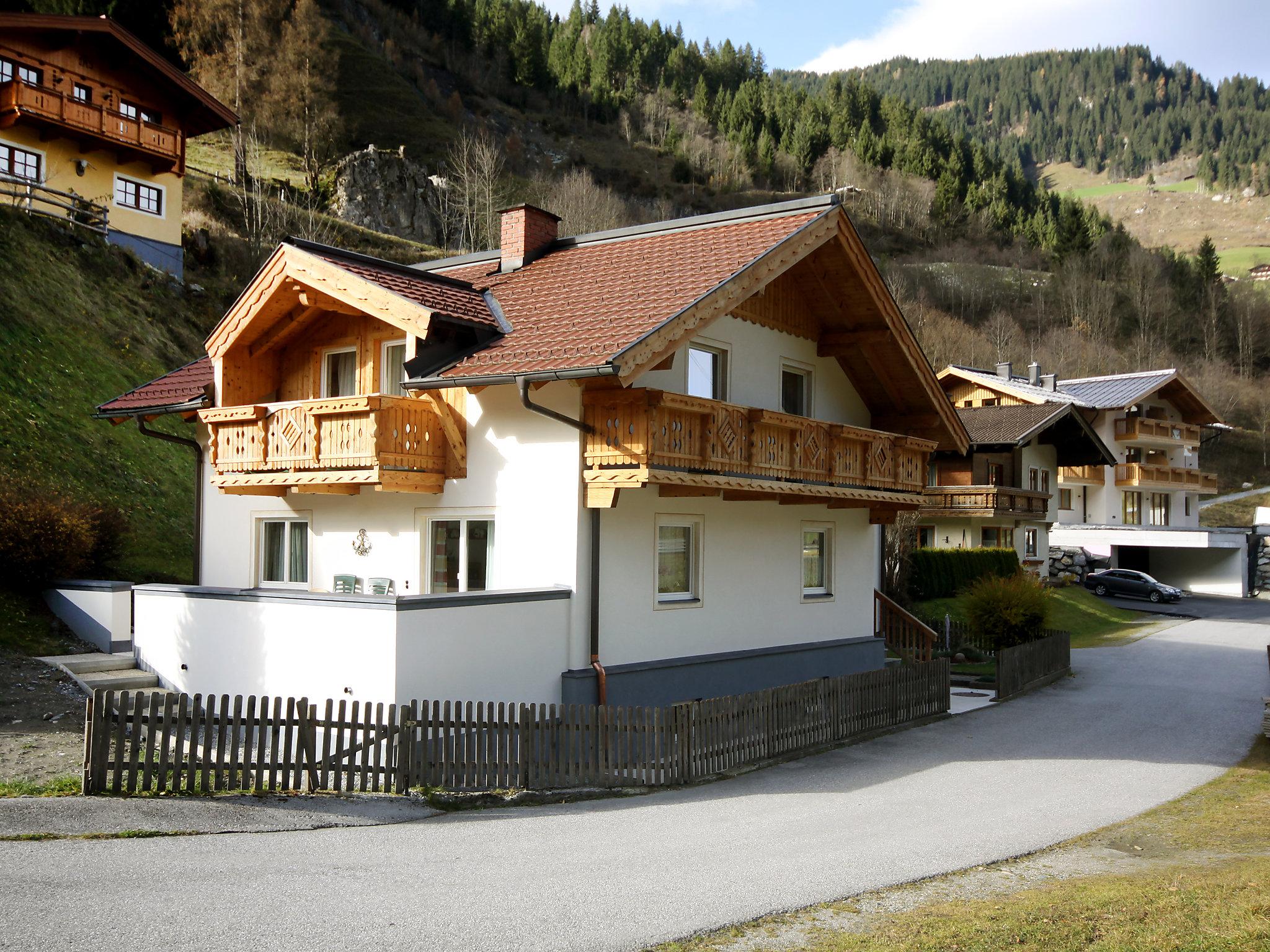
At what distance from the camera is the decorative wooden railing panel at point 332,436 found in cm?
1447

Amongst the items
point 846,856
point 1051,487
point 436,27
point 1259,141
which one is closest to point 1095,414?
point 1051,487

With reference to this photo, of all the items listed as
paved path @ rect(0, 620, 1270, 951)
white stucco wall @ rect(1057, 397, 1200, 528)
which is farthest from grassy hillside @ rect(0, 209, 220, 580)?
white stucco wall @ rect(1057, 397, 1200, 528)

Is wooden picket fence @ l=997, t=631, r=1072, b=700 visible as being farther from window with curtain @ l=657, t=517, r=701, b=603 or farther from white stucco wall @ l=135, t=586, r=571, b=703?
white stucco wall @ l=135, t=586, r=571, b=703

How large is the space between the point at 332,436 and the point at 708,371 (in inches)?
236

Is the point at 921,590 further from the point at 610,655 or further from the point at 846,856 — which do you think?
the point at 846,856

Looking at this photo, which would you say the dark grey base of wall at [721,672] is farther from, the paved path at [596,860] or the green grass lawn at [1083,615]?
the green grass lawn at [1083,615]

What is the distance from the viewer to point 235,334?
1638 cm

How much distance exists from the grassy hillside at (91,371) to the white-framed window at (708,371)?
36.9ft

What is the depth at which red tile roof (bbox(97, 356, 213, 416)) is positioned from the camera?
18.0 meters

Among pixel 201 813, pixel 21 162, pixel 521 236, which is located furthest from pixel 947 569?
pixel 21 162

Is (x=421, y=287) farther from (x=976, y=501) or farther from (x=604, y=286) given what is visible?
(x=976, y=501)

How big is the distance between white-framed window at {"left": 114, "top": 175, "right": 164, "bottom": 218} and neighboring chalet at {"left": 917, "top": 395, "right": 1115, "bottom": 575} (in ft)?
99.7

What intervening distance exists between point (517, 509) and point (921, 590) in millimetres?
23082

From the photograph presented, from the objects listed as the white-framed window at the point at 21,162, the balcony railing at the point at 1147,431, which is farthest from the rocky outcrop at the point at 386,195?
the balcony railing at the point at 1147,431
